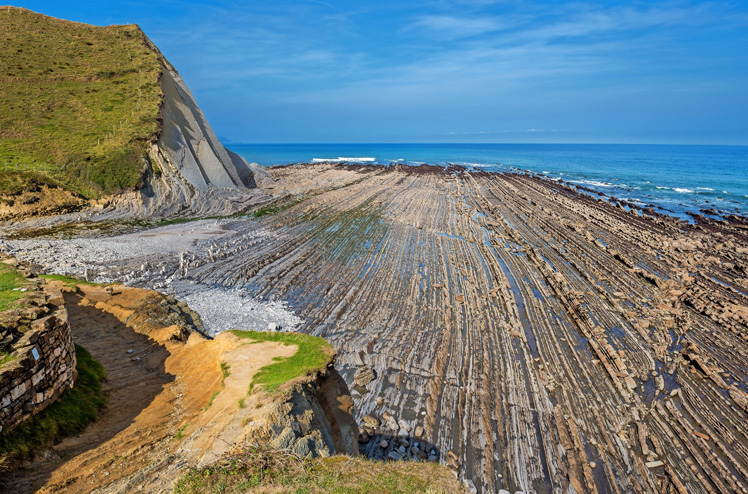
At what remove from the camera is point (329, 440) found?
25.7 feet

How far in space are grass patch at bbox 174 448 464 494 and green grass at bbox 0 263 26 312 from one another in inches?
269

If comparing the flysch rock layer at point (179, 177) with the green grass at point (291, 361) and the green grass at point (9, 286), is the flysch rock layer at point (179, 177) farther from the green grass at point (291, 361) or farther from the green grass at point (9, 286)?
the green grass at point (291, 361)

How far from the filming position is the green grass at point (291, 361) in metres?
8.21

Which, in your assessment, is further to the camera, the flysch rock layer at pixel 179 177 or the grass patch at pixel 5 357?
→ the flysch rock layer at pixel 179 177

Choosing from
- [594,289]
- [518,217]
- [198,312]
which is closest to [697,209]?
[518,217]

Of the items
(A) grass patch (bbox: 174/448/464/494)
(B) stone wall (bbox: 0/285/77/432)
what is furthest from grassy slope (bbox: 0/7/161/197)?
(A) grass patch (bbox: 174/448/464/494)

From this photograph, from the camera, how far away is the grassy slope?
3244 centimetres

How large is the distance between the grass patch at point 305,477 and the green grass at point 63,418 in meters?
3.36

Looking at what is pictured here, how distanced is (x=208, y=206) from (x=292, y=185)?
69.1ft

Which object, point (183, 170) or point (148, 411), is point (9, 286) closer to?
point (148, 411)

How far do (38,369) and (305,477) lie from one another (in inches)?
239

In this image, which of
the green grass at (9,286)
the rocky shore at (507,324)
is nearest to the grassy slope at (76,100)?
the rocky shore at (507,324)

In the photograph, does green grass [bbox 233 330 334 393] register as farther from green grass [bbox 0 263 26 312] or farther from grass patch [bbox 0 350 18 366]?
green grass [bbox 0 263 26 312]

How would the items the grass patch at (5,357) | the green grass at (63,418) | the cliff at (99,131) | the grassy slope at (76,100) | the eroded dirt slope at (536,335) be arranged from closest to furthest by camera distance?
the green grass at (63,418) → the grass patch at (5,357) → the eroded dirt slope at (536,335) → the cliff at (99,131) → the grassy slope at (76,100)
